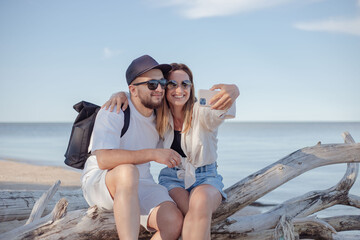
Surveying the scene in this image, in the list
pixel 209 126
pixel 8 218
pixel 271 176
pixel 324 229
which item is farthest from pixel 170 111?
pixel 8 218

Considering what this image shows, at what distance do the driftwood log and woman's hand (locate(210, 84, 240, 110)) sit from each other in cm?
99

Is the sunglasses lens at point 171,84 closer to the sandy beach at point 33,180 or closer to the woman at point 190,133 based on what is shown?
the woman at point 190,133

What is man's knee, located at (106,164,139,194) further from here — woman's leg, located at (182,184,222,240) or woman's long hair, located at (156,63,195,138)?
woman's long hair, located at (156,63,195,138)

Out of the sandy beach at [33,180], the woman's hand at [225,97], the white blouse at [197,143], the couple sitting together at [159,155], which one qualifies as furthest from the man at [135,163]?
the sandy beach at [33,180]

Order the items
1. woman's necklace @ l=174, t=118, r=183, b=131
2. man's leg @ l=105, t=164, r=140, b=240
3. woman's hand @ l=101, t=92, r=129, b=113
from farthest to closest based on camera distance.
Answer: woman's necklace @ l=174, t=118, r=183, b=131
woman's hand @ l=101, t=92, r=129, b=113
man's leg @ l=105, t=164, r=140, b=240

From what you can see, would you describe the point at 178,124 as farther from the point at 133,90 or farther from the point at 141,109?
the point at 133,90

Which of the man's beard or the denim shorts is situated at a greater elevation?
the man's beard

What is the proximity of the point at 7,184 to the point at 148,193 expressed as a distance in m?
7.26

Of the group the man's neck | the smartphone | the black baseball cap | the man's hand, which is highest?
the black baseball cap

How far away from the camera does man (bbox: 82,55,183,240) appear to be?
2.99 metres

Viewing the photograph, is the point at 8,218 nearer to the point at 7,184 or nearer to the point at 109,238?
the point at 109,238

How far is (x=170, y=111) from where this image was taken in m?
3.69

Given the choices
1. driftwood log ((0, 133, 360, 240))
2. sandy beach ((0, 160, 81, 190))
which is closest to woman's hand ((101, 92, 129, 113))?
driftwood log ((0, 133, 360, 240))

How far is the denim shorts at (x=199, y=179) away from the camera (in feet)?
11.7
